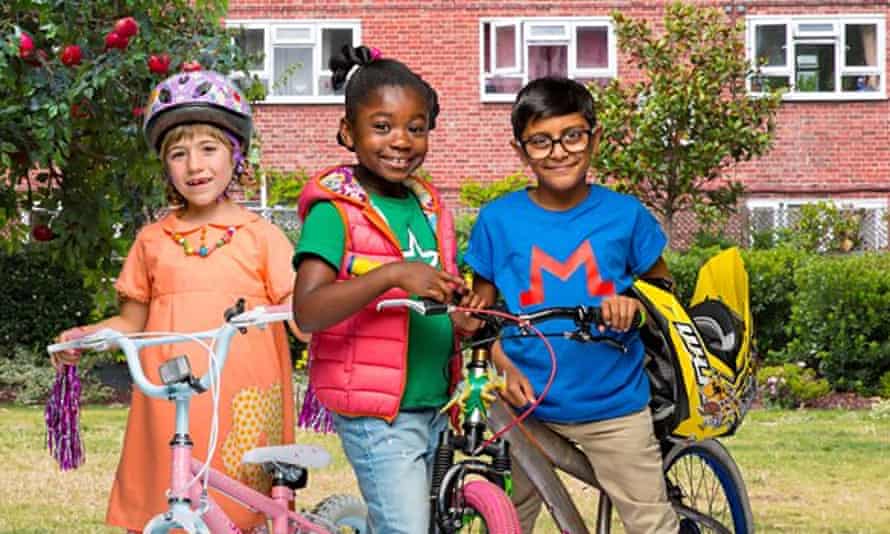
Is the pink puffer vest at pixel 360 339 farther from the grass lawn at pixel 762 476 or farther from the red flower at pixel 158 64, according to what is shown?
the grass lawn at pixel 762 476

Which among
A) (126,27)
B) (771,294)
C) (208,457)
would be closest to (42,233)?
(126,27)

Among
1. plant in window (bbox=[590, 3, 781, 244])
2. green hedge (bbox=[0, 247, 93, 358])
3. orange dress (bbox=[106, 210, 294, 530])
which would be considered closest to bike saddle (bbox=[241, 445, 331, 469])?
orange dress (bbox=[106, 210, 294, 530])

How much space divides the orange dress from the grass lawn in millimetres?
3772

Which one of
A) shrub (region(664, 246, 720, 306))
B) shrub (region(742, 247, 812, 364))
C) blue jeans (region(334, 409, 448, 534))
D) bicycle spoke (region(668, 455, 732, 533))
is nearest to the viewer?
blue jeans (region(334, 409, 448, 534))

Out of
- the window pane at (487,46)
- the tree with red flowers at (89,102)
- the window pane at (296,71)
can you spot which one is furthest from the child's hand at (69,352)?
the window pane at (487,46)

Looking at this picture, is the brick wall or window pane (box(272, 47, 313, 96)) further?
window pane (box(272, 47, 313, 96))

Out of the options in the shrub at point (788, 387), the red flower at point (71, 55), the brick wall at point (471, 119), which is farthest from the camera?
the brick wall at point (471, 119)

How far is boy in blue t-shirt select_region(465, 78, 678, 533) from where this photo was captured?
484 centimetres

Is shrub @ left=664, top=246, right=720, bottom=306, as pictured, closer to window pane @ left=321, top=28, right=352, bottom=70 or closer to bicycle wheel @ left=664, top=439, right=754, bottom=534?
window pane @ left=321, top=28, right=352, bottom=70

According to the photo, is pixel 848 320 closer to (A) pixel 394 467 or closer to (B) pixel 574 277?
(B) pixel 574 277

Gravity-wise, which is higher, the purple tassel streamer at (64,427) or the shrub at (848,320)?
the purple tassel streamer at (64,427)

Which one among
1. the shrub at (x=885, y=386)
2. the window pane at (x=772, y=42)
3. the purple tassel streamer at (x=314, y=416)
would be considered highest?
the window pane at (x=772, y=42)

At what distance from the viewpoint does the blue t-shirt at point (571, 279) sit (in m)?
4.83

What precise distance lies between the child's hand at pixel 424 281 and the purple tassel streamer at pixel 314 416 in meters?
1.07
